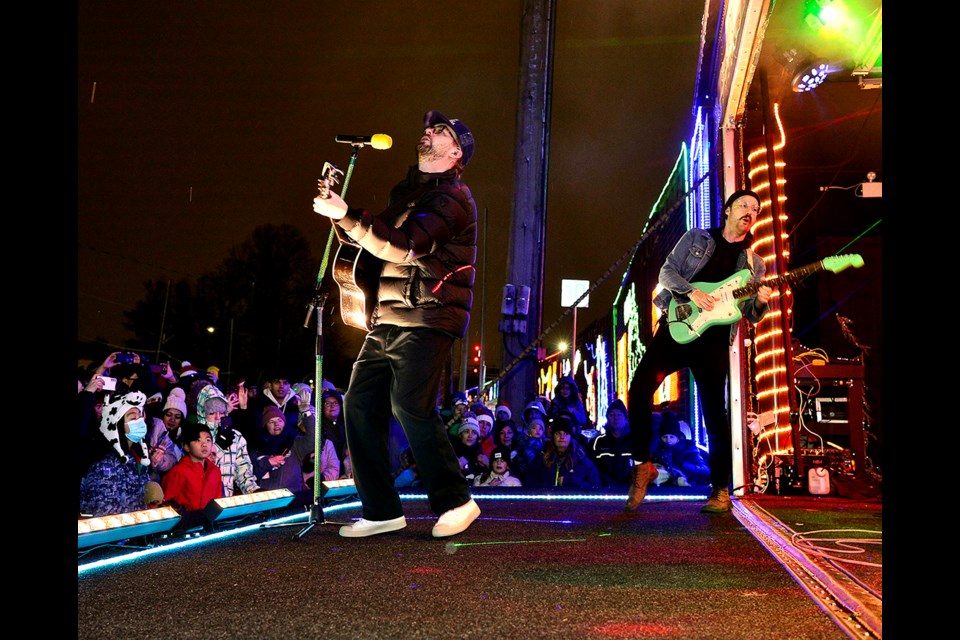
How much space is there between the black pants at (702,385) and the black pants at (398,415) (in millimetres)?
1388

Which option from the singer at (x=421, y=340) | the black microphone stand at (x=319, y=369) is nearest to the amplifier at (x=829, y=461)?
the singer at (x=421, y=340)

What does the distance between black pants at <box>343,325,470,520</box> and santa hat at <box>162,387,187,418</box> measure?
340 cm

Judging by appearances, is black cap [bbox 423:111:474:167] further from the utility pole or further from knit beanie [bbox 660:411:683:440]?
the utility pole

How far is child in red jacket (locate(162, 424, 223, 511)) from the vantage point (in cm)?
517

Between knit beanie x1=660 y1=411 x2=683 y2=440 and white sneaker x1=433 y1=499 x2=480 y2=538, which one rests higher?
white sneaker x1=433 y1=499 x2=480 y2=538

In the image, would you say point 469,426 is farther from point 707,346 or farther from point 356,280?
point 356,280

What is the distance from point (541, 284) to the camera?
10.4 meters

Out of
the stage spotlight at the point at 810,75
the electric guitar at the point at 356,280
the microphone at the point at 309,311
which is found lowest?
the microphone at the point at 309,311

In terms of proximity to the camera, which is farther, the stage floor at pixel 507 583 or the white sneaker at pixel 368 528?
the white sneaker at pixel 368 528

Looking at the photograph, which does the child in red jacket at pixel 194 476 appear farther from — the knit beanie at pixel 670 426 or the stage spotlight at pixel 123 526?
the knit beanie at pixel 670 426

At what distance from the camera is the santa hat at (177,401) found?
6047mm

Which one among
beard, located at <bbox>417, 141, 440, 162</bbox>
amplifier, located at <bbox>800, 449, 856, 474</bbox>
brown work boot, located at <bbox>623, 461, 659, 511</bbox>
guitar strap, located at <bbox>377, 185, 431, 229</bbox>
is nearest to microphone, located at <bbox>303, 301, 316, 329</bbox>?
guitar strap, located at <bbox>377, 185, 431, 229</bbox>

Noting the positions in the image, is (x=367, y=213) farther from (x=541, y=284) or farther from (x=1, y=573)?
(x=541, y=284)

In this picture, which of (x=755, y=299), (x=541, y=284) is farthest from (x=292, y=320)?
(x=755, y=299)
